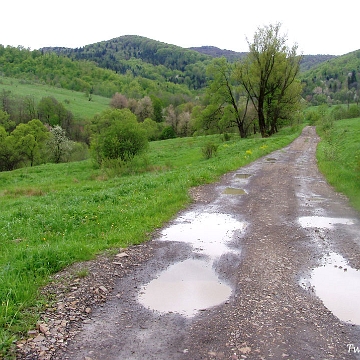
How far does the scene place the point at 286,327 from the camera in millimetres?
4301

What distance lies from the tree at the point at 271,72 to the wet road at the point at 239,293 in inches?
1110

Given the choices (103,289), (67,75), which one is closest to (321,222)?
(103,289)

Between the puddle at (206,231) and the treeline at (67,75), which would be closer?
the puddle at (206,231)

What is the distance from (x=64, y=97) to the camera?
12238 cm

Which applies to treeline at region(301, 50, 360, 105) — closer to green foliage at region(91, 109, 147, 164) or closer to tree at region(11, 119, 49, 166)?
tree at region(11, 119, 49, 166)

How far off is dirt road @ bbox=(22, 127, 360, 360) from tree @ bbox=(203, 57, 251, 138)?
3163 cm

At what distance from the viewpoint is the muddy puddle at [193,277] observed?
4.98m

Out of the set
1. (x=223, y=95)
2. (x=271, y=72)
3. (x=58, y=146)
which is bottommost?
(x=58, y=146)

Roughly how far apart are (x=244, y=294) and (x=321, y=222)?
471cm

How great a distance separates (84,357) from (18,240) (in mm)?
4934

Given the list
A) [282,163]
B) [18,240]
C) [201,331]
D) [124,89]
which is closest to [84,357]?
[201,331]

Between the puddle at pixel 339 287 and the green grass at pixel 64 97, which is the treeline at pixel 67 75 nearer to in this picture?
the green grass at pixel 64 97

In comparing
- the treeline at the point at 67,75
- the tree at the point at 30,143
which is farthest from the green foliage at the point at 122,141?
the treeline at the point at 67,75

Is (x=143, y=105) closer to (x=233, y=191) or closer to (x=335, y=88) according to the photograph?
(x=233, y=191)
